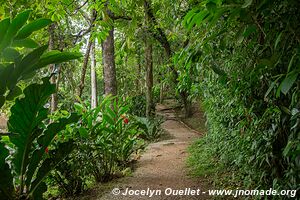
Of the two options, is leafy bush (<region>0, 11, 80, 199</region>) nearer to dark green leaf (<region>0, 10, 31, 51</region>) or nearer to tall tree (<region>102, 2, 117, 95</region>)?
dark green leaf (<region>0, 10, 31, 51</region>)

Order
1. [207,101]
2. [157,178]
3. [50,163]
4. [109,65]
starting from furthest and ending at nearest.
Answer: [109,65] < [207,101] < [157,178] < [50,163]

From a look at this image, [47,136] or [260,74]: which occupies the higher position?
[260,74]

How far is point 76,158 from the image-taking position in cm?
343

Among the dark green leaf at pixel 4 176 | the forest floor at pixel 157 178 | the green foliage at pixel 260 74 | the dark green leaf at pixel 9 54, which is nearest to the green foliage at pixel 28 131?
the dark green leaf at pixel 4 176

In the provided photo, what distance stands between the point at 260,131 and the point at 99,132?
82.7 inches

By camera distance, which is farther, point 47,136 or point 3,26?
point 47,136

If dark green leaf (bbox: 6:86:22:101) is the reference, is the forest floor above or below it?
below

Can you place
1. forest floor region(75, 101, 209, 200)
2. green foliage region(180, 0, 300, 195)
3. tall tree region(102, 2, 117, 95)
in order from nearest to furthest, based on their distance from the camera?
green foliage region(180, 0, 300, 195) → forest floor region(75, 101, 209, 200) → tall tree region(102, 2, 117, 95)

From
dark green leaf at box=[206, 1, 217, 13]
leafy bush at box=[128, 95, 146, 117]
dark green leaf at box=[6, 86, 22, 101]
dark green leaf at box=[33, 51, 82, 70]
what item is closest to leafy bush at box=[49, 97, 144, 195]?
dark green leaf at box=[6, 86, 22, 101]

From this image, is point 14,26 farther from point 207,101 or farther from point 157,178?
point 207,101

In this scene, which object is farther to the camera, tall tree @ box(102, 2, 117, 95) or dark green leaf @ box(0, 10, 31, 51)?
tall tree @ box(102, 2, 117, 95)

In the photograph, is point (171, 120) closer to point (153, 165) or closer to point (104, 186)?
point (153, 165)

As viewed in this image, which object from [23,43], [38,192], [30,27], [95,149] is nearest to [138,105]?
[95,149]

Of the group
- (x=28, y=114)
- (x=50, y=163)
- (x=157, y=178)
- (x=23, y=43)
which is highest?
(x=23, y=43)
